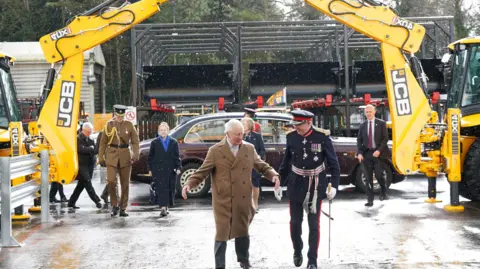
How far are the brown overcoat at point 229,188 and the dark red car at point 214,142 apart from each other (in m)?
7.36

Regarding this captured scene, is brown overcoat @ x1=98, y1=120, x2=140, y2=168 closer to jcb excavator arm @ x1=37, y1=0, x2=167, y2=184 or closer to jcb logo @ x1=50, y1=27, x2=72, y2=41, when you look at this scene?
jcb excavator arm @ x1=37, y1=0, x2=167, y2=184

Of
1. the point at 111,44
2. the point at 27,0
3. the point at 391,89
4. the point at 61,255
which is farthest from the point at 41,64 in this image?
the point at 61,255

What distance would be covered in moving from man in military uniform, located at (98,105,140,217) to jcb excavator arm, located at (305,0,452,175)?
3.90 metres

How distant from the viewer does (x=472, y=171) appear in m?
12.8

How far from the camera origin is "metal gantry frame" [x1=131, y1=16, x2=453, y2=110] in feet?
75.7

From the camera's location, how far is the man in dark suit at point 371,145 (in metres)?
13.5

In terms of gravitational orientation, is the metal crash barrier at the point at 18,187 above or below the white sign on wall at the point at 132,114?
below

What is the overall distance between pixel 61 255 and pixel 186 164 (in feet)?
20.8

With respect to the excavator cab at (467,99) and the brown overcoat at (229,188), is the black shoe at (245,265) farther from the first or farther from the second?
the excavator cab at (467,99)

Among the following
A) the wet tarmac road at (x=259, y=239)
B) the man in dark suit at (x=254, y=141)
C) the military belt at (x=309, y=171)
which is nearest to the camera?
the military belt at (x=309, y=171)

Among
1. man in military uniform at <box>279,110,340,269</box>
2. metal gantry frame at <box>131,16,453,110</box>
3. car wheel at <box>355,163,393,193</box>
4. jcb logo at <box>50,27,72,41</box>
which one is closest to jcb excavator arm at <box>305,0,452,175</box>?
car wheel at <box>355,163,393,193</box>

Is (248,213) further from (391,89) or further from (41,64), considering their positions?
(41,64)

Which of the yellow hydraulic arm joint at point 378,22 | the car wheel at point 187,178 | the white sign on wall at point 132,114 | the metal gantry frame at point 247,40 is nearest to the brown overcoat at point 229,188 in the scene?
the yellow hydraulic arm joint at point 378,22

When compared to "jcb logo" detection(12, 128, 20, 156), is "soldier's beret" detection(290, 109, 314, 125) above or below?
above
